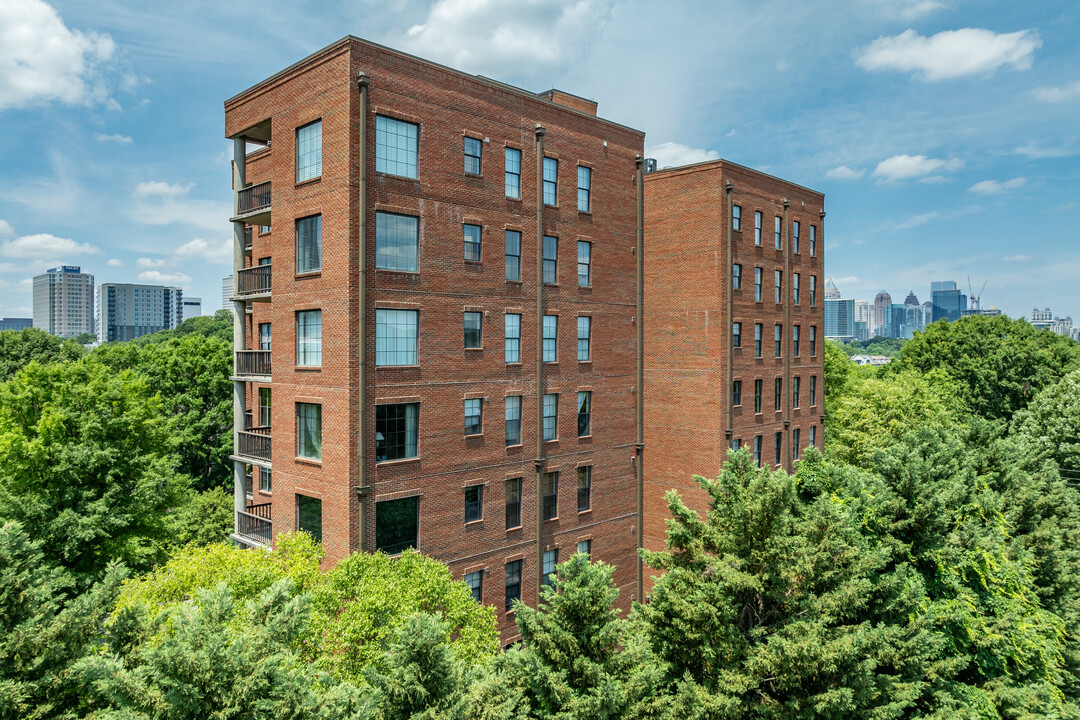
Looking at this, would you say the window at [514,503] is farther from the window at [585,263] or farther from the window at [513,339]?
the window at [585,263]

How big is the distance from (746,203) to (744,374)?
33.2ft

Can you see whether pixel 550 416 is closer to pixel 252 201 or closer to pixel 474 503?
pixel 474 503

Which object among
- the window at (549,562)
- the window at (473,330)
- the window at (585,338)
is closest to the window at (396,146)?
the window at (473,330)

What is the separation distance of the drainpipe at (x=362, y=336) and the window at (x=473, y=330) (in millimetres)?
4595

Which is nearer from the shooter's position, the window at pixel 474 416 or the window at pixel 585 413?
the window at pixel 474 416

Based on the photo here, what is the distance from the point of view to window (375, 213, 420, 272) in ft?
71.3

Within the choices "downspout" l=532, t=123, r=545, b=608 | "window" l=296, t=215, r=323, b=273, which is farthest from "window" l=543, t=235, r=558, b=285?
"window" l=296, t=215, r=323, b=273

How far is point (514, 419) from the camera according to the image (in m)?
26.1

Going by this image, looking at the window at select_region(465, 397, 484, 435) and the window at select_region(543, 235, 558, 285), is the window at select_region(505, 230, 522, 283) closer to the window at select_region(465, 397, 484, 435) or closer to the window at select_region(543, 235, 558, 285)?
the window at select_region(543, 235, 558, 285)

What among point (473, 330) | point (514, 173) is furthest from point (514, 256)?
point (473, 330)

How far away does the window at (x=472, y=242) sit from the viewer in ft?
79.7

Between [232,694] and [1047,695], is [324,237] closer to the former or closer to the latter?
[232,694]

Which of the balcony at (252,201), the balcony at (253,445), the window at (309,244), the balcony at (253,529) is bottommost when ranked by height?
the balcony at (253,529)

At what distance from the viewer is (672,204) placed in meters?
34.4
